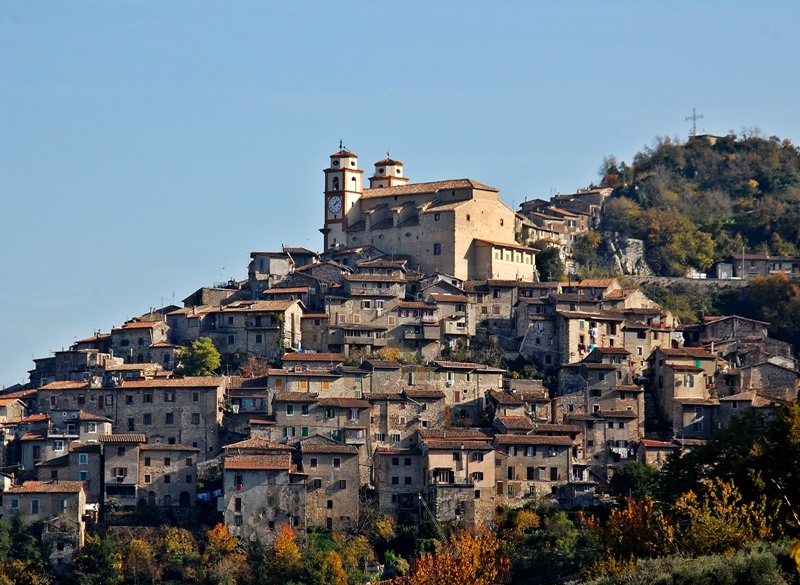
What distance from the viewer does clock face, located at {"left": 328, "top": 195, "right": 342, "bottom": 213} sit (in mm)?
93375

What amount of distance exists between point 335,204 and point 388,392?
22318 mm

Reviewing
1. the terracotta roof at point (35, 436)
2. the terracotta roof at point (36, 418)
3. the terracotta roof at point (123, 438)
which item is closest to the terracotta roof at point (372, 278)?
the terracotta roof at point (123, 438)

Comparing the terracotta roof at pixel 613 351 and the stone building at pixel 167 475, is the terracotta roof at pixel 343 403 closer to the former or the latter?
the stone building at pixel 167 475

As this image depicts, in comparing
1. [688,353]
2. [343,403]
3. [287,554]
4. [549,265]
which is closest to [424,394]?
[343,403]

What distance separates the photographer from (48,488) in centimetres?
6700

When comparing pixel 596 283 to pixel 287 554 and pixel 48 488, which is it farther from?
pixel 48 488

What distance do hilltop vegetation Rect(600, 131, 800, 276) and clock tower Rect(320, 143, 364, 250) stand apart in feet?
52.8

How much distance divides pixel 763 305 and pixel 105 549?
39.1m

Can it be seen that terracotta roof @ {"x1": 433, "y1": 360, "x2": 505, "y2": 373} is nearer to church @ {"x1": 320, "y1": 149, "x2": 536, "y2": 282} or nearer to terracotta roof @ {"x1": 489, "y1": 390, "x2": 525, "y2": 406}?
terracotta roof @ {"x1": 489, "y1": 390, "x2": 525, "y2": 406}

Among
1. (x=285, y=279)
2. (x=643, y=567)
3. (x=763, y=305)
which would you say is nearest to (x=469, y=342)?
(x=285, y=279)

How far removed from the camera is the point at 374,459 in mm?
70062

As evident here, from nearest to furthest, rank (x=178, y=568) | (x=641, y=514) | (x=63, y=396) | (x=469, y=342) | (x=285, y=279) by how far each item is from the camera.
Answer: (x=641, y=514) < (x=178, y=568) < (x=63, y=396) < (x=469, y=342) < (x=285, y=279)

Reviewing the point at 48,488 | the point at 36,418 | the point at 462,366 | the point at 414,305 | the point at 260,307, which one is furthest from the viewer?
the point at 414,305

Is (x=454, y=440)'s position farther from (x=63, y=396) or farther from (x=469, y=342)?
(x=63, y=396)
